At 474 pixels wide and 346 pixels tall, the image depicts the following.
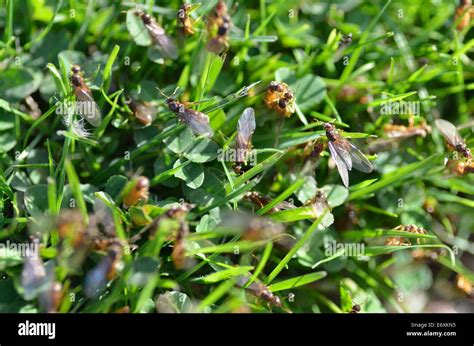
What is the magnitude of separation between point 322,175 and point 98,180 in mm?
914

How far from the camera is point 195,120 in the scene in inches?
84.5

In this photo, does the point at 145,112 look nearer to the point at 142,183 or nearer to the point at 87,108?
the point at 87,108

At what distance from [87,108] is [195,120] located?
41 cm

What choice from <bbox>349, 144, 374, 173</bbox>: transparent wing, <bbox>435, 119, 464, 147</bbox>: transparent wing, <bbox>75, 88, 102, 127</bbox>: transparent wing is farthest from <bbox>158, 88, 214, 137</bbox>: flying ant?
<bbox>435, 119, 464, 147</bbox>: transparent wing

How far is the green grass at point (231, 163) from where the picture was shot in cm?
201

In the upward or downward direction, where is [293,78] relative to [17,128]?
upward

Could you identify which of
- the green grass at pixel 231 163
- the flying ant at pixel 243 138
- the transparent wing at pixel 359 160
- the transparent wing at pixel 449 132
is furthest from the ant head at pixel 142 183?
the transparent wing at pixel 449 132

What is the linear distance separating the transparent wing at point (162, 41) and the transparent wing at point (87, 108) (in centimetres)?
37

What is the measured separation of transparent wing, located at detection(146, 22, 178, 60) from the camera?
2.36 metres

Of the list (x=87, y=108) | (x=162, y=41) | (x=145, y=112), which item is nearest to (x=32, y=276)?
(x=87, y=108)

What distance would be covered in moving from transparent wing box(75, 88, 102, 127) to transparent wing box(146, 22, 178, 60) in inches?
14.8

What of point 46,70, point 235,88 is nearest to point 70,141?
point 46,70
